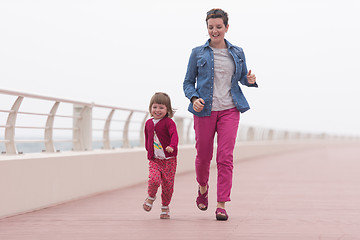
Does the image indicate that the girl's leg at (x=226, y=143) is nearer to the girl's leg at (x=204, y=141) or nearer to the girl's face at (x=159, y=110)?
the girl's leg at (x=204, y=141)

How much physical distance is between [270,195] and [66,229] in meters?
4.25

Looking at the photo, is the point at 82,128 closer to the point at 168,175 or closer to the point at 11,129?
the point at 11,129

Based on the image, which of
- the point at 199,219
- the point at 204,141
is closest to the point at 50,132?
the point at 204,141

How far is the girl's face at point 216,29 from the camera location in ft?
21.5

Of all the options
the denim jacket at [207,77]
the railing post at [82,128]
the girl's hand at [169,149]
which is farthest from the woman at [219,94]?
the railing post at [82,128]

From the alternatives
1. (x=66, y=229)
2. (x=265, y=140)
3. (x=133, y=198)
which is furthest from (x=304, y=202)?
(x=265, y=140)

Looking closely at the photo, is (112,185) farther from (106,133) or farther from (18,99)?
(18,99)

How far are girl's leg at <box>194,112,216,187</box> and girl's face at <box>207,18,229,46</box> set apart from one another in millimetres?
706

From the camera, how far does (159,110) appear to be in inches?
259

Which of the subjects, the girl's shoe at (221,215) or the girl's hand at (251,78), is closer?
the girl's shoe at (221,215)

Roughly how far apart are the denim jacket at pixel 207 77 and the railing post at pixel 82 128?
11.4 feet

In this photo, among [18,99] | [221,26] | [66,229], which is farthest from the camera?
[18,99]

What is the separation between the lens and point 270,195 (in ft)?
31.6

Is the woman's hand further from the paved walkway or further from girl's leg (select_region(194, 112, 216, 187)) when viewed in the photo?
the paved walkway
